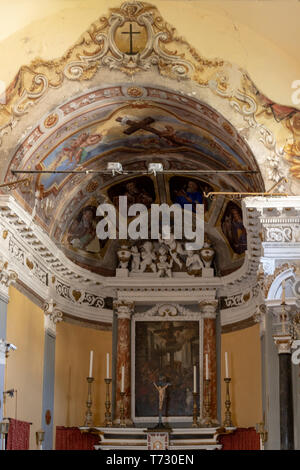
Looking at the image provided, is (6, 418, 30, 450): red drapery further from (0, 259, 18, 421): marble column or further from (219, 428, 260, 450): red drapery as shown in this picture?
(219, 428, 260, 450): red drapery

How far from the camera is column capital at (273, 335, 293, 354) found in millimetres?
14586

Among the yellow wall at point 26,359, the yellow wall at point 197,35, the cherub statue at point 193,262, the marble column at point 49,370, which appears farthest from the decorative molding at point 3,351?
the cherub statue at point 193,262

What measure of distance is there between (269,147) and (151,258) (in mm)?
6991

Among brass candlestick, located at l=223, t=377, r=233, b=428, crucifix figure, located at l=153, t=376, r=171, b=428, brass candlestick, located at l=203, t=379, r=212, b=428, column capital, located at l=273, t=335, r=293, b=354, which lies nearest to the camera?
column capital, located at l=273, t=335, r=293, b=354

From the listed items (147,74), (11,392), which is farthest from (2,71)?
(11,392)

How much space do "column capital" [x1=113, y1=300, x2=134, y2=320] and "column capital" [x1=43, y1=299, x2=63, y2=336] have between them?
218 cm

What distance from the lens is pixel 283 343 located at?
1465cm

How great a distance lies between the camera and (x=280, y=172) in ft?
51.8

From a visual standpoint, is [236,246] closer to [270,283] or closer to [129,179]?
[129,179]

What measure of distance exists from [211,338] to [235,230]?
2.90 meters

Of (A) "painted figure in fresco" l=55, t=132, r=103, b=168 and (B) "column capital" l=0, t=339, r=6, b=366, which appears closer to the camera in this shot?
(B) "column capital" l=0, t=339, r=6, b=366

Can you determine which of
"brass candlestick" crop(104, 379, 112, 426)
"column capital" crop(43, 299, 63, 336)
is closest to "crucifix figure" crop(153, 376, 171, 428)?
"brass candlestick" crop(104, 379, 112, 426)

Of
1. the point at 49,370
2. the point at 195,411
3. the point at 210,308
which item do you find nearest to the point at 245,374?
the point at 195,411

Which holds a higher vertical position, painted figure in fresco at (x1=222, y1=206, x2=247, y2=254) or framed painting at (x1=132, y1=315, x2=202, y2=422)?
painted figure in fresco at (x1=222, y1=206, x2=247, y2=254)
